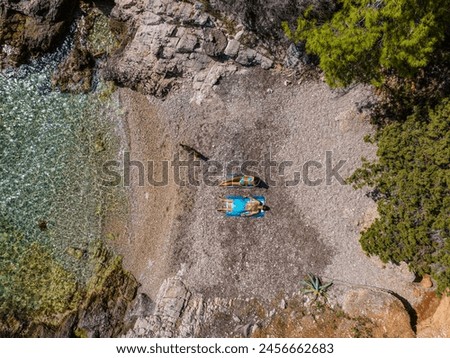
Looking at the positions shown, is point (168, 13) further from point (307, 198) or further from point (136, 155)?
point (307, 198)

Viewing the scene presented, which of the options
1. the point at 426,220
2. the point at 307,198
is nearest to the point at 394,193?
the point at 426,220

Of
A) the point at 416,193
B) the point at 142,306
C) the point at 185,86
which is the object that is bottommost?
the point at 142,306

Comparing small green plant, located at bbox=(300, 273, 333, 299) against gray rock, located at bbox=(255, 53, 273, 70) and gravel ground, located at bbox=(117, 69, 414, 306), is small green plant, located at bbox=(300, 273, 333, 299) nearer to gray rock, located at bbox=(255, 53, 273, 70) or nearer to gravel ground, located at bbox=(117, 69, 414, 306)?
gravel ground, located at bbox=(117, 69, 414, 306)

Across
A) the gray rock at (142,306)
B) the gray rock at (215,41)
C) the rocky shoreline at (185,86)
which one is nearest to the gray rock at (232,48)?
the rocky shoreline at (185,86)

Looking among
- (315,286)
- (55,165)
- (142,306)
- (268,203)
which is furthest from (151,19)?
(315,286)

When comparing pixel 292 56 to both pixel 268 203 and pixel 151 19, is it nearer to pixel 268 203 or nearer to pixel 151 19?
pixel 268 203
